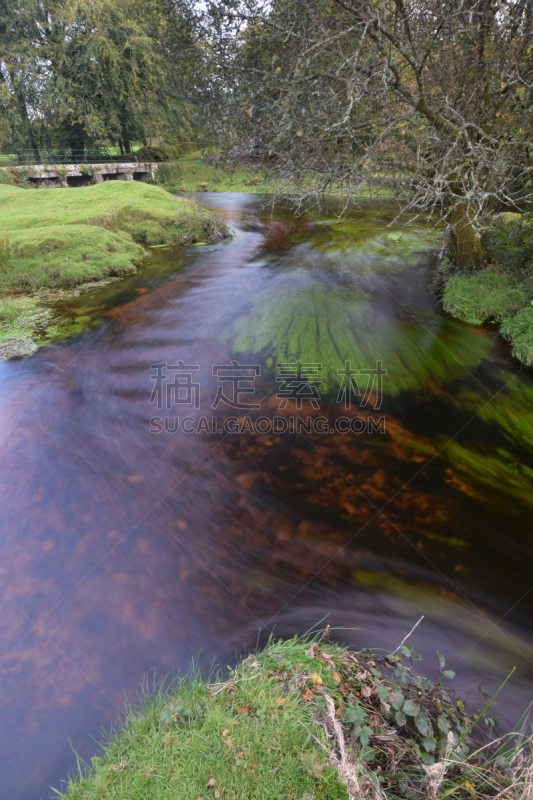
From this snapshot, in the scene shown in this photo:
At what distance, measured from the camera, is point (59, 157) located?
21.1 m

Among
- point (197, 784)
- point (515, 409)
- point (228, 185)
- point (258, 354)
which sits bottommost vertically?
point (197, 784)

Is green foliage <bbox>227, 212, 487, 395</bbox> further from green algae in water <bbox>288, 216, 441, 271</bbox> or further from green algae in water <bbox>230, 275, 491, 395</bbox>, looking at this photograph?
green algae in water <bbox>288, 216, 441, 271</bbox>

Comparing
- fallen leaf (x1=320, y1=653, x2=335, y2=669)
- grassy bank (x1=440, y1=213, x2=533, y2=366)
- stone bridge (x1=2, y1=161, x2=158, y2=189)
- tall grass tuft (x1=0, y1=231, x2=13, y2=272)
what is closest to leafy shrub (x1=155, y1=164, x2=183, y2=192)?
stone bridge (x1=2, y1=161, x2=158, y2=189)

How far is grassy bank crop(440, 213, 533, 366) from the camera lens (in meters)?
6.16

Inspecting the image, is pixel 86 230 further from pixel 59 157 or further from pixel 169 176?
pixel 169 176

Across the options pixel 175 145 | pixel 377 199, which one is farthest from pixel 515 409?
pixel 175 145

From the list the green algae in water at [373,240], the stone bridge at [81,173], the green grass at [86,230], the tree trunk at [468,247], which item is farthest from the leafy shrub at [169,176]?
the tree trunk at [468,247]

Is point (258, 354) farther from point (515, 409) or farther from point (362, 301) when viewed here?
point (515, 409)

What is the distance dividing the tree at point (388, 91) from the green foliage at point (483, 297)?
61.4 inches

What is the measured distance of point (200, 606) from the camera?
2969mm

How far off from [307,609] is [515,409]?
365 centimetres

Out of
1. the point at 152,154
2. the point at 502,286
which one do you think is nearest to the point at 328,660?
the point at 502,286

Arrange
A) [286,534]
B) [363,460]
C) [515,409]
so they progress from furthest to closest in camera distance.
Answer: [515,409] → [363,460] → [286,534]

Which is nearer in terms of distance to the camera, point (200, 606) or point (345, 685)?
point (345, 685)
